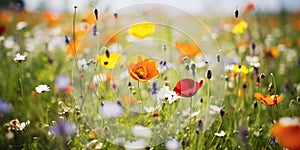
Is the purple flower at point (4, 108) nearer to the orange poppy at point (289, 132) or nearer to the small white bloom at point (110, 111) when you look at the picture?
the small white bloom at point (110, 111)

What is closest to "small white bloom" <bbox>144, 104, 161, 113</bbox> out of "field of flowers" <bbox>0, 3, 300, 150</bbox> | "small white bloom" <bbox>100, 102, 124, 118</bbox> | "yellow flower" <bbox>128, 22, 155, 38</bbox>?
"field of flowers" <bbox>0, 3, 300, 150</bbox>

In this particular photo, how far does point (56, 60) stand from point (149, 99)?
1.13 metres

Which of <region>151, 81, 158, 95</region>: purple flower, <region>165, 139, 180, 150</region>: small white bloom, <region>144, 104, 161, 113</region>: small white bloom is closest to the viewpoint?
<region>165, 139, 180, 150</region>: small white bloom

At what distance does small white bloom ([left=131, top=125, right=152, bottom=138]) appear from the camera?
1479 mm

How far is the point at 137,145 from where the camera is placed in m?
1.46

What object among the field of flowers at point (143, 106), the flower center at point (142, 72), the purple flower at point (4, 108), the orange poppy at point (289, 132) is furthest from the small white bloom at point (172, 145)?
the purple flower at point (4, 108)

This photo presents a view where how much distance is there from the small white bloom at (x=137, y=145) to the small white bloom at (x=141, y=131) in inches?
0.9

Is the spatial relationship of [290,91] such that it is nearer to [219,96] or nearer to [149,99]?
[219,96]

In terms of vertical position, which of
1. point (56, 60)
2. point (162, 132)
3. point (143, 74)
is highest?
point (56, 60)

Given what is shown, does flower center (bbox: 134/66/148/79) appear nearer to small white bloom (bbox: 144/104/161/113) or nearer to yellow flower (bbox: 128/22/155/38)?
small white bloom (bbox: 144/104/161/113)

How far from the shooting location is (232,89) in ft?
6.80

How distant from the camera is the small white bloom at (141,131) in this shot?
1479mm

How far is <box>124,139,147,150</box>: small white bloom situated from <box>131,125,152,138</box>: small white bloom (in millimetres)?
22

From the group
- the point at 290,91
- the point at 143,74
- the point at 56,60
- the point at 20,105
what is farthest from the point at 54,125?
the point at 56,60
